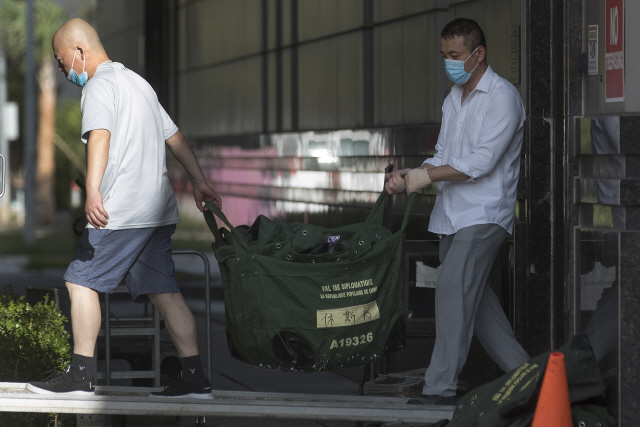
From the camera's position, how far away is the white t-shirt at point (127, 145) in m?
4.55

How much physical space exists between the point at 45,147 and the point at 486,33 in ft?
80.6

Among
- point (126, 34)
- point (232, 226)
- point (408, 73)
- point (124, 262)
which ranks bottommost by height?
point (124, 262)

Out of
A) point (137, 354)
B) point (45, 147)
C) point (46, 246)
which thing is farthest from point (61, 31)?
point (45, 147)

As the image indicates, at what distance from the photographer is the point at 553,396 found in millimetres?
3592

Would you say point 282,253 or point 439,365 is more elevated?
point 282,253

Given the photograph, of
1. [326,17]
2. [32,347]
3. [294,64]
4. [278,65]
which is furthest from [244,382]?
[278,65]

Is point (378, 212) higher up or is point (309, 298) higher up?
point (378, 212)

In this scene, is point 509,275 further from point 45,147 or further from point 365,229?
point 45,147

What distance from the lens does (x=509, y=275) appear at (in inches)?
217

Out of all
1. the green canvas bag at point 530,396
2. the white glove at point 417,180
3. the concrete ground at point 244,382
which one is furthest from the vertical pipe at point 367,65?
the green canvas bag at point 530,396

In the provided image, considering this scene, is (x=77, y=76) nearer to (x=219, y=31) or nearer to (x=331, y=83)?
(x=331, y=83)

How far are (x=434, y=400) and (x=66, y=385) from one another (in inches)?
67.2

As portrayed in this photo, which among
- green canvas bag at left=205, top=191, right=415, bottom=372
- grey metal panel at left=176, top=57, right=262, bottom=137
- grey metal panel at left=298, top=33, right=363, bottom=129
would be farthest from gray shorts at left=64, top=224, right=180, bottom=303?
grey metal panel at left=176, top=57, right=262, bottom=137

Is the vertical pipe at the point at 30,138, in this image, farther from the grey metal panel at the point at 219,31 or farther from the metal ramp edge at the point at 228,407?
the metal ramp edge at the point at 228,407
